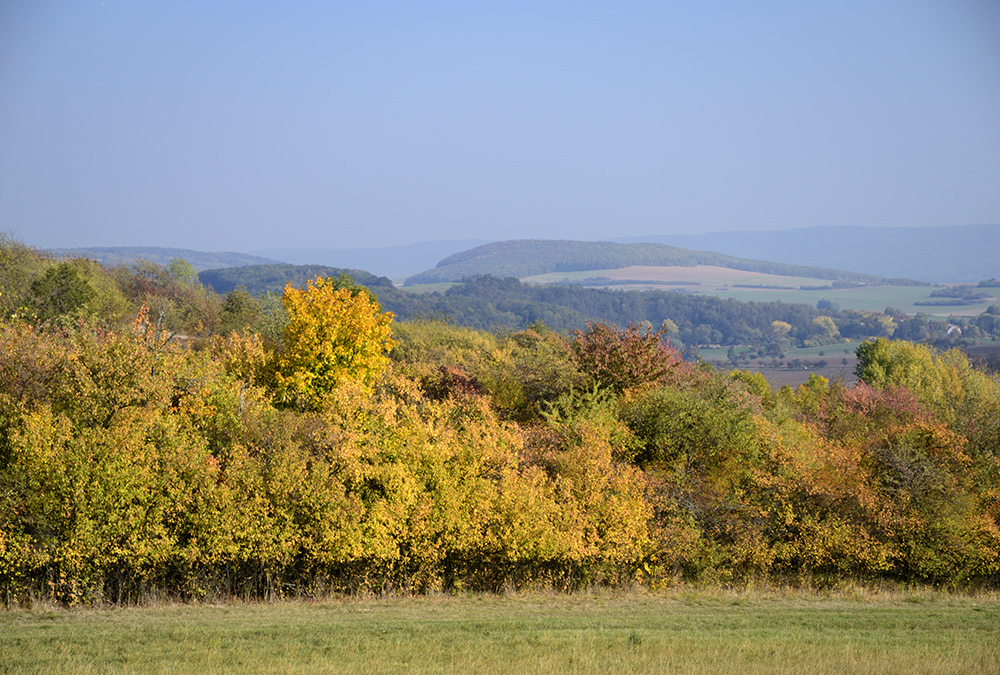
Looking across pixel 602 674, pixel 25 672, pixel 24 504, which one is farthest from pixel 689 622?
pixel 24 504

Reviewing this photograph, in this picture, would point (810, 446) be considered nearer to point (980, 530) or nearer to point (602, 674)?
point (980, 530)

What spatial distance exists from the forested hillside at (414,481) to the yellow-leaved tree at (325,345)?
0.32 ft

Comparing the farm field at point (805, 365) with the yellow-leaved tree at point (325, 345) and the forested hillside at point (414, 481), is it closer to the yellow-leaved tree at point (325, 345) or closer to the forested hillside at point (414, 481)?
the forested hillside at point (414, 481)

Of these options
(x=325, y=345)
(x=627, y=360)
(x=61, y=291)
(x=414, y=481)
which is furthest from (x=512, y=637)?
(x=61, y=291)

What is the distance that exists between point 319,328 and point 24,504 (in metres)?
14.0

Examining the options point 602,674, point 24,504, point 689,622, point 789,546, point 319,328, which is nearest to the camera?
point 602,674

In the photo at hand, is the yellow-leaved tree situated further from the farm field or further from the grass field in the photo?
the farm field

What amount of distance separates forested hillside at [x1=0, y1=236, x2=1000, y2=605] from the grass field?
2043 millimetres

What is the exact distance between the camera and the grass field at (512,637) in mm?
18703

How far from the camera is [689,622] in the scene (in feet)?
75.8

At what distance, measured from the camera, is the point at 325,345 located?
35531 millimetres

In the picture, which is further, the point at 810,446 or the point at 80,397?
the point at 810,446

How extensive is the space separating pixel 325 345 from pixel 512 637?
59.1 feet

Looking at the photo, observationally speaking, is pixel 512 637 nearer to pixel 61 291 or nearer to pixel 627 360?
pixel 627 360
